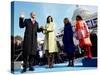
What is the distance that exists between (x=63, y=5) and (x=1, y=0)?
50 centimetres

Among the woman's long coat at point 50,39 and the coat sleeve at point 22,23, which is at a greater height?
the coat sleeve at point 22,23

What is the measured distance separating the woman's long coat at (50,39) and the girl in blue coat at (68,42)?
9cm

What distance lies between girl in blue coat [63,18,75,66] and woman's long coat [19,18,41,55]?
0.23m

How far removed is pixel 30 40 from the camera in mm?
1840

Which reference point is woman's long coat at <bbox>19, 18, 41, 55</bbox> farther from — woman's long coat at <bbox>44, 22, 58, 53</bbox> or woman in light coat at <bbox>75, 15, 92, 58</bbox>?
woman in light coat at <bbox>75, 15, 92, 58</bbox>

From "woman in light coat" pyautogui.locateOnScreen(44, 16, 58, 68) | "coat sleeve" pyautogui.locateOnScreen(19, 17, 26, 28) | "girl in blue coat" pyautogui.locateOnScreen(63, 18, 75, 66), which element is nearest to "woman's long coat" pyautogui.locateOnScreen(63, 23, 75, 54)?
"girl in blue coat" pyautogui.locateOnScreen(63, 18, 75, 66)

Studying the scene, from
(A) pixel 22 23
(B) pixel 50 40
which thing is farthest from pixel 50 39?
(A) pixel 22 23

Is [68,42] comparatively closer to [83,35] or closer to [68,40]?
[68,40]

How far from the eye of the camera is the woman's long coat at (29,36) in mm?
1820

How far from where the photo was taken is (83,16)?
201cm

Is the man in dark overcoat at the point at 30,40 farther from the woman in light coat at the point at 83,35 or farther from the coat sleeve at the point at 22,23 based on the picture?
the woman in light coat at the point at 83,35

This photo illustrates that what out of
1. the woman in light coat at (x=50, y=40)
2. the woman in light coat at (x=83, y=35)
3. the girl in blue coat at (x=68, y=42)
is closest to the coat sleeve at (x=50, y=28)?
the woman in light coat at (x=50, y=40)

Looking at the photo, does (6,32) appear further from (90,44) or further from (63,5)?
(90,44)

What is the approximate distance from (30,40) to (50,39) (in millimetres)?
165
